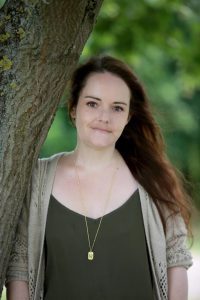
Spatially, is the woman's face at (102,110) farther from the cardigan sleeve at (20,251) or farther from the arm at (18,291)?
the arm at (18,291)

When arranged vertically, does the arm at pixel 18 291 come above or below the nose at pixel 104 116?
below

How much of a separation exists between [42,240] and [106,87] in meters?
0.72

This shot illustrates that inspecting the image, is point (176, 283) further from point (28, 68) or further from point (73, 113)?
point (28, 68)

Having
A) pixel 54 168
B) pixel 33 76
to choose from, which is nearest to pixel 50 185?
pixel 54 168

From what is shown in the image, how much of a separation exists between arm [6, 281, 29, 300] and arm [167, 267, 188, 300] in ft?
2.05

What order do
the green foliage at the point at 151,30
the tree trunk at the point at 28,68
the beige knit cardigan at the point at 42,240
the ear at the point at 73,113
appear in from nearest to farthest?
1. the tree trunk at the point at 28,68
2. the beige knit cardigan at the point at 42,240
3. the ear at the point at 73,113
4. the green foliage at the point at 151,30

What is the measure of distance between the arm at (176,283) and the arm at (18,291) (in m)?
0.62

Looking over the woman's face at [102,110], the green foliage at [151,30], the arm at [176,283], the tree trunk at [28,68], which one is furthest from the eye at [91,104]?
the green foliage at [151,30]

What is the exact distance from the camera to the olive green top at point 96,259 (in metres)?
3.11

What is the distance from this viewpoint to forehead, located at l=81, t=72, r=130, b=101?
126 inches

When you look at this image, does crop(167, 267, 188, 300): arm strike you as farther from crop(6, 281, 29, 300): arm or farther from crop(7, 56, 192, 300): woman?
crop(6, 281, 29, 300): arm

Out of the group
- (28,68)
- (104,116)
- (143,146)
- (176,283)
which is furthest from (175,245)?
(28,68)

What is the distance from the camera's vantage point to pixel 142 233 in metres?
3.18

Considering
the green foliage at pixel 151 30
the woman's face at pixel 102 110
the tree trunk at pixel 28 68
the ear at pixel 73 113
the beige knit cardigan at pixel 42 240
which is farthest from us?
the green foliage at pixel 151 30
